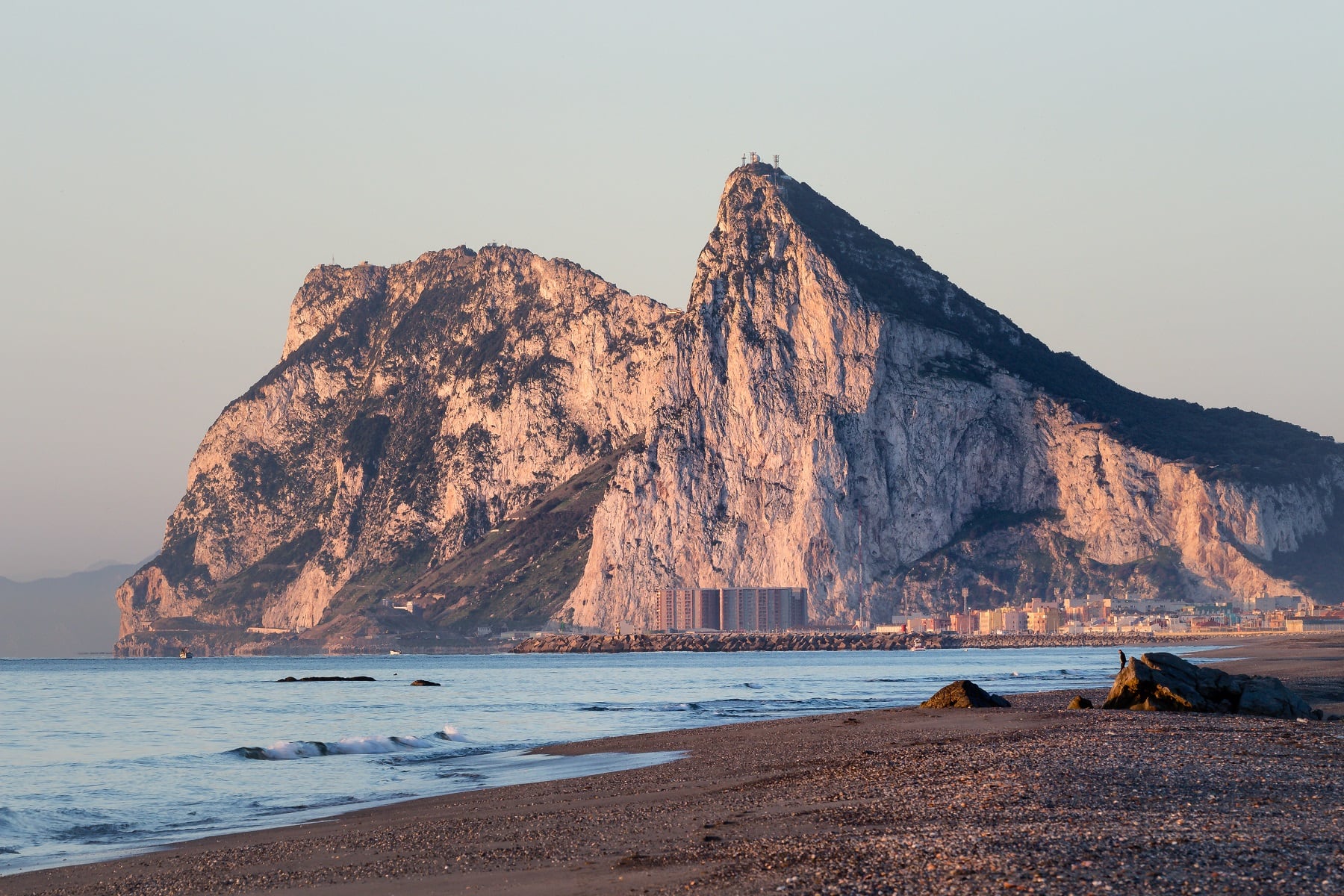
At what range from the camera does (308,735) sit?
191ft

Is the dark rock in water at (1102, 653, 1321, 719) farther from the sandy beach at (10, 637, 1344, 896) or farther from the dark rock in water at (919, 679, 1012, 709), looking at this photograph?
the sandy beach at (10, 637, 1344, 896)

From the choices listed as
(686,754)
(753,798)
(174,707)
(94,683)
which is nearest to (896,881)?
(753,798)

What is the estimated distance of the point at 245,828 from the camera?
2817 centimetres

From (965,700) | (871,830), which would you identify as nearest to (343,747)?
(965,700)

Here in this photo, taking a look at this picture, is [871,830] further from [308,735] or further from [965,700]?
[308,735]

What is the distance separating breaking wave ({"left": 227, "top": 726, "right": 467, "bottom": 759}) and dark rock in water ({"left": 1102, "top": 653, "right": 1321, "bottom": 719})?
79.1ft

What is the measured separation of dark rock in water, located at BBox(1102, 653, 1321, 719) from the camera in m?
41.6

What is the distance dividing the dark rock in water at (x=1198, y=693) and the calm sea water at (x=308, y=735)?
15024 mm

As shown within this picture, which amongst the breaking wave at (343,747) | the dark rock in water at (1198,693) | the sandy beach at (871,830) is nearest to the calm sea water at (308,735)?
the breaking wave at (343,747)

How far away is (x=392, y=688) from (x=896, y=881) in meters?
102

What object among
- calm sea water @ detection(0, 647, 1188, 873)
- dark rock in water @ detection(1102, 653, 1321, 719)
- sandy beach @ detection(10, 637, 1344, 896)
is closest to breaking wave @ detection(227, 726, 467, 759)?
calm sea water @ detection(0, 647, 1188, 873)

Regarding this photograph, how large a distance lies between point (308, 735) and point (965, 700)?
88.1 ft

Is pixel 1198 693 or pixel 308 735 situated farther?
pixel 308 735

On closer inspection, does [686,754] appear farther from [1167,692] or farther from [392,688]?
[392,688]
